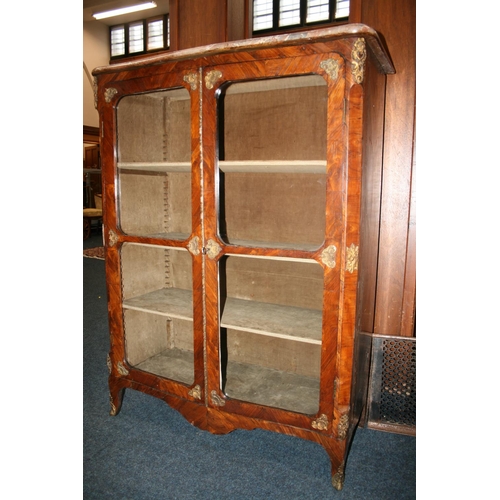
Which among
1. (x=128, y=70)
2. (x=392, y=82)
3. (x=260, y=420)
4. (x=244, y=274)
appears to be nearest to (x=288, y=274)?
(x=244, y=274)

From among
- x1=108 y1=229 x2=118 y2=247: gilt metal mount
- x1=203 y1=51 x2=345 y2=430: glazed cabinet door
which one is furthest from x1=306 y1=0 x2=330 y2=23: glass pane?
x1=108 y1=229 x2=118 y2=247: gilt metal mount

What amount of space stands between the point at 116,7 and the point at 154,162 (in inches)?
302

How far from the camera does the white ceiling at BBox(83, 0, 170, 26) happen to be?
25.2 feet

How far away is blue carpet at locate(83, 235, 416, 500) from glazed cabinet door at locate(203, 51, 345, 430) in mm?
255

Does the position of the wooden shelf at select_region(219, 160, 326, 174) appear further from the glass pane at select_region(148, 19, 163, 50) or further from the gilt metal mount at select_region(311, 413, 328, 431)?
the glass pane at select_region(148, 19, 163, 50)

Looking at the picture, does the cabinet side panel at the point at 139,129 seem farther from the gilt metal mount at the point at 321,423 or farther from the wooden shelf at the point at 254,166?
the gilt metal mount at the point at 321,423

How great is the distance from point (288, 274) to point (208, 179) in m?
0.71

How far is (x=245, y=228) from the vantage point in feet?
7.21

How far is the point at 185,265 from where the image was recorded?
7.92 feet

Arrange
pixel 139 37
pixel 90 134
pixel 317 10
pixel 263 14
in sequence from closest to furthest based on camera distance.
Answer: pixel 263 14, pixel 317 10, pixel 139 37, pixel 90 134

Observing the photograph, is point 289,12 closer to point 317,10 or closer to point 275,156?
point 317,10

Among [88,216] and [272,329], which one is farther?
[88,216]

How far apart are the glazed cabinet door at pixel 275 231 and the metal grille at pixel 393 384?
0.97 feet

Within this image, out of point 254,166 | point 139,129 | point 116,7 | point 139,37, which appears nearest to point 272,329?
point 254,166
